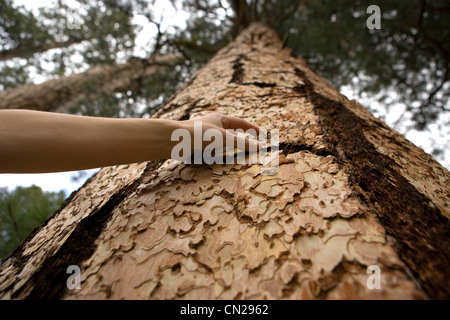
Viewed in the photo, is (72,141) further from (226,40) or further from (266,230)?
(226,40)

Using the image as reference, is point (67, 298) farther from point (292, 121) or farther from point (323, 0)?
point (323, 0)

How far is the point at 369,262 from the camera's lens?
326mm

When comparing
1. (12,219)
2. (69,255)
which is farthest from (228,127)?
(12,219)

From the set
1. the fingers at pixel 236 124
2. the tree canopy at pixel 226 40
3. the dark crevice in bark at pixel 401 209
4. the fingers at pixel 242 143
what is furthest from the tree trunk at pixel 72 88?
the dark crevice in bark at pixel 401 209

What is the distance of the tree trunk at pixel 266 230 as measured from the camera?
1.11ft

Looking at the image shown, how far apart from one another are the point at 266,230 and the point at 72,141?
0.44 m

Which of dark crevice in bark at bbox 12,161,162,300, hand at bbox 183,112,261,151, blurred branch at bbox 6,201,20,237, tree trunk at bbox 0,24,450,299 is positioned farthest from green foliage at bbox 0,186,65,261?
hand at bbox 183,112,261,151

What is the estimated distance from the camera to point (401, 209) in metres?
0.47

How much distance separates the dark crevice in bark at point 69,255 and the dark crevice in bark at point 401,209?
57 centimetres

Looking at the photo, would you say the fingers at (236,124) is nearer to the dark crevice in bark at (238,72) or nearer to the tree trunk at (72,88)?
the dark crevice in bark at (238,72)

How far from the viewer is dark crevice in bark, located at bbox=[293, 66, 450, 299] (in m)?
0.34

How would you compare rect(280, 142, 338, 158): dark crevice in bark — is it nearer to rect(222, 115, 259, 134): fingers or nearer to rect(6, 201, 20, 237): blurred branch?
rect(222, 115, 259, 134): fingers

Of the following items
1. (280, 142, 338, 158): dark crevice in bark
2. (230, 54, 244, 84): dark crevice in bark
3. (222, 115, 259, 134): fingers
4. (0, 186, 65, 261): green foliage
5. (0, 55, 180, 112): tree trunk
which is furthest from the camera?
(0, 55, 180, 112): tree trunk
